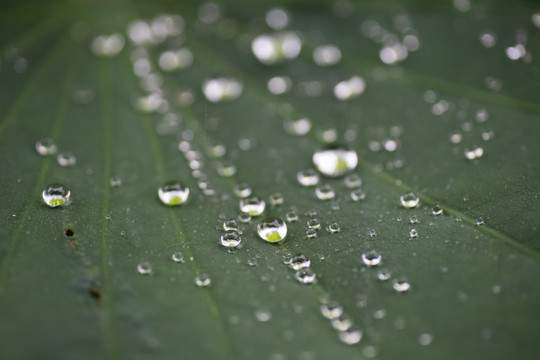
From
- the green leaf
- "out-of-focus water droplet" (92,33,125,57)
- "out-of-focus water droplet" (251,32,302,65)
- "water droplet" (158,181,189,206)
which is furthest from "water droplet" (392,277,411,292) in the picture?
"out-of-focus water droplet" (92,33,125,57)

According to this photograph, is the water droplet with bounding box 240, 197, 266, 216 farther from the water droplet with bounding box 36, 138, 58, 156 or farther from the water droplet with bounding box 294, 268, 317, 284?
the water droplet with bounding box 36, 138, 58, 156

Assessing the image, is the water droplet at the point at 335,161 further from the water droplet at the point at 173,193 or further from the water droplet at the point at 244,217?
the water droplet at the point at 173,193

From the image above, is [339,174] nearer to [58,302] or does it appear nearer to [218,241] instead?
[218,241]

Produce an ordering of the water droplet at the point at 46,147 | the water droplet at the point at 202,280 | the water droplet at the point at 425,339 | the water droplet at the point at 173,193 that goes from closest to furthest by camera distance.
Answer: the water droplet at the point at 425,339 < the water droplet at the point at 202,280 < the water droplet at the point at 173,193 < the water droplet at the point at 46,147

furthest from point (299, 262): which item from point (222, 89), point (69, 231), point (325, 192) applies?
point (222, 89)

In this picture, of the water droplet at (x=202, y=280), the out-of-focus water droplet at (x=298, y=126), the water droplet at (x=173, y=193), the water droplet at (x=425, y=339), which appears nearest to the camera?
the water droplet at (x=425, y=339)

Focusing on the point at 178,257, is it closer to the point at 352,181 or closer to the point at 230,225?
the point at 230,225

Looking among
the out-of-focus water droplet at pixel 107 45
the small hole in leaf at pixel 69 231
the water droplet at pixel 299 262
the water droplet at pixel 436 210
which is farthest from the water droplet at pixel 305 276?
the out-of-focus water droplet at pixel 107 45

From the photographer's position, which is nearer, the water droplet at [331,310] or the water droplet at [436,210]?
the water droplet at [331,310]
